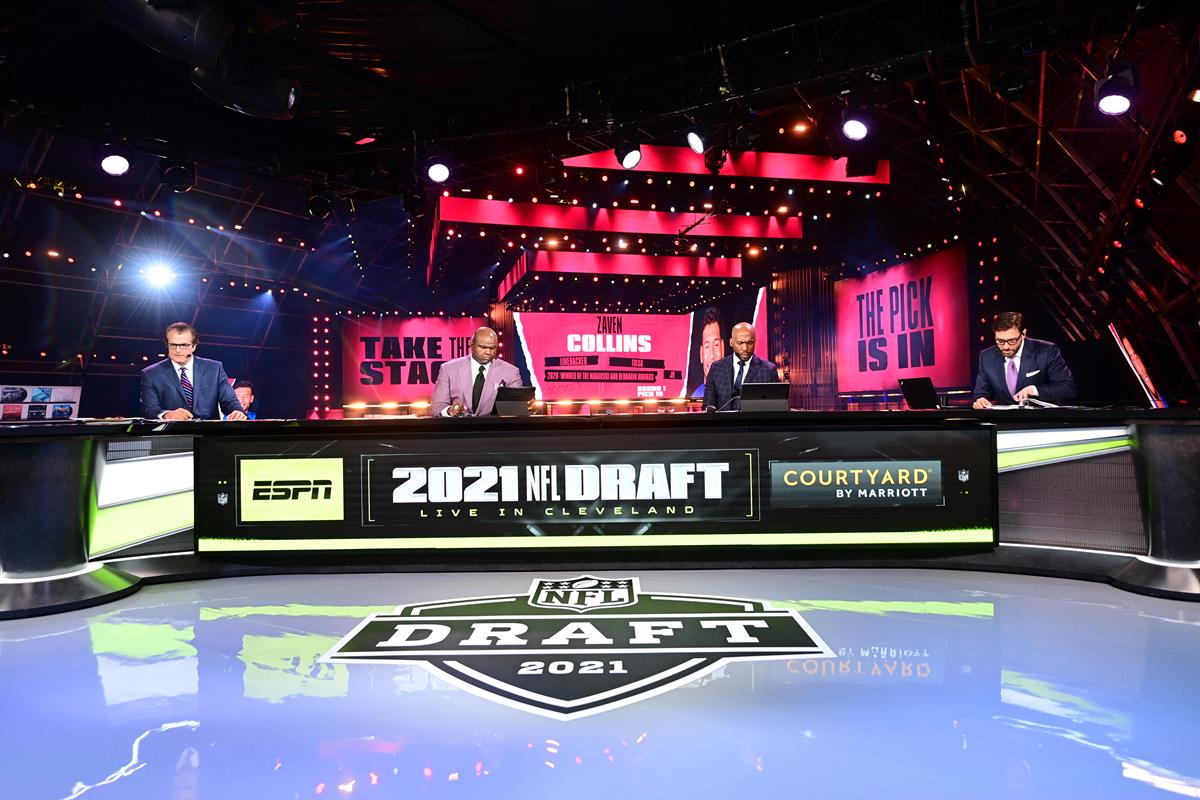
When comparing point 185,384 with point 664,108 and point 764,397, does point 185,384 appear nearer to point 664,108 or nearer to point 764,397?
point 764,397

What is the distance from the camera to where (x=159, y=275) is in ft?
36.9

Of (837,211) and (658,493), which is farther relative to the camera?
(837,211)

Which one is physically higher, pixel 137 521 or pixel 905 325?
pixel 905 325

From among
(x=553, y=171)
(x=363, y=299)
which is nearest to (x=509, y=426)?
(x=553, y=171)

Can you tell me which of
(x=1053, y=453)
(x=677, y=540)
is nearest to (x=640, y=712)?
(x=677, y=540)

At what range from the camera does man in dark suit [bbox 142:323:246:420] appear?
13.4ft

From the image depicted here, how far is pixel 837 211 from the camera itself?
9.04m

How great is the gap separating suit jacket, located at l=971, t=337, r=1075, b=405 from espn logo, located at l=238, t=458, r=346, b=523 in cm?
420

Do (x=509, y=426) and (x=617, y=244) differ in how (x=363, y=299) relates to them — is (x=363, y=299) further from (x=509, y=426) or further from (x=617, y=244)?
(x=509, y=426)

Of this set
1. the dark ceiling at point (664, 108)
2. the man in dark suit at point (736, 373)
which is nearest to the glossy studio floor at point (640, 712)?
the man in dark suit at point (736, 373)

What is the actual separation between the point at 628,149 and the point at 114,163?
5.19 m

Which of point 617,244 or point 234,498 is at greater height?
point 617,244

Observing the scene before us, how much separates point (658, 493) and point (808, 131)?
18.1 feet

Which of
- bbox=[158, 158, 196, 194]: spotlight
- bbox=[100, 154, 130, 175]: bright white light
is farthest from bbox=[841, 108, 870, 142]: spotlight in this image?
bbox=[100, 154, 130, 175]: bright white light
